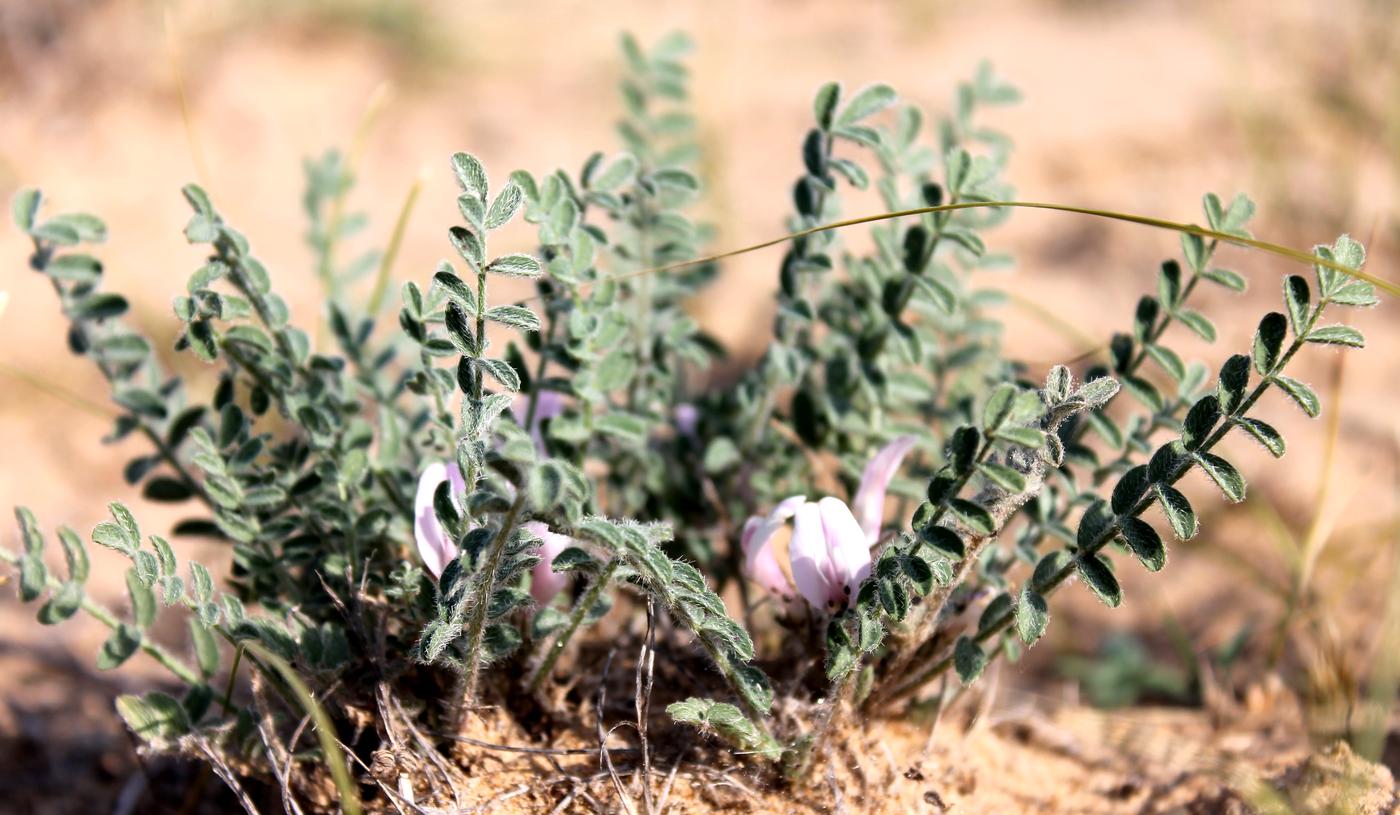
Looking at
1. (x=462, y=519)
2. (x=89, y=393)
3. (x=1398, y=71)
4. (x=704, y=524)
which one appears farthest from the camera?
(x=1398, y=71)

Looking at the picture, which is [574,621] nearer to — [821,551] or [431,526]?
[431,526]

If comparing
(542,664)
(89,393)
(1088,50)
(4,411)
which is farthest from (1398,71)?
(4,411)

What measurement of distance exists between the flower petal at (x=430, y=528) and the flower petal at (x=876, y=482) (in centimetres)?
62

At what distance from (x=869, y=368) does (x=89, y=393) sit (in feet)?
9.59

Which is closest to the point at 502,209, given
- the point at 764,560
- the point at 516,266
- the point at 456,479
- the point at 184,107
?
the point at 516,266

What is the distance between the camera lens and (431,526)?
1732 mm

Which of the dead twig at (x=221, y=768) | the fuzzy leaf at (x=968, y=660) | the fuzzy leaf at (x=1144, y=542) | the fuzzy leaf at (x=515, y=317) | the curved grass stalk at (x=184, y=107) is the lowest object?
the dead twig at (x=221, y=768)

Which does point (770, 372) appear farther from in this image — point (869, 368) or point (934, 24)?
point (934, 24)

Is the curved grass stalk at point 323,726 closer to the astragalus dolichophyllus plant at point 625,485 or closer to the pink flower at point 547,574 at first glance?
the astragalus dolichophyllus plant at point 625,485

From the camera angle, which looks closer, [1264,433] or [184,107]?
[1264,433]

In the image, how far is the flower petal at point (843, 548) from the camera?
5.65 feet

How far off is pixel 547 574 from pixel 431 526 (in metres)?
0.20

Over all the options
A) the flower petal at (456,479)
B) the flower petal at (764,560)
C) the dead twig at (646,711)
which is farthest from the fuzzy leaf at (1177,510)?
the flower petal at (456,479)

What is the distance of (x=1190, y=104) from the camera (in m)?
4.69
